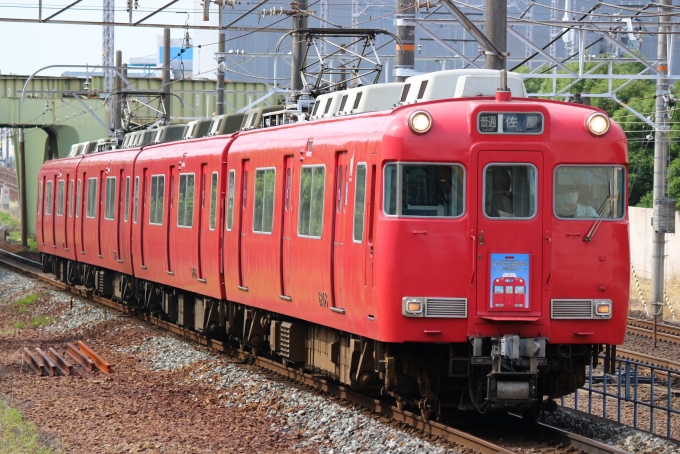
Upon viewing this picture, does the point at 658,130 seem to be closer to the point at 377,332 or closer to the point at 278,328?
the point at 278,328

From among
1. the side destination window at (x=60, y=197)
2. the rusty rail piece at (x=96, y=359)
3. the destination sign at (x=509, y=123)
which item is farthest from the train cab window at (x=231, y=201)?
the side destination window at (x=60, y=197)

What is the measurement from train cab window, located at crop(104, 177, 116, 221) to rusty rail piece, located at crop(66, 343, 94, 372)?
5.90m

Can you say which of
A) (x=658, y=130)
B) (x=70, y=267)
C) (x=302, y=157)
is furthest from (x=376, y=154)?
(x=70, y=267)

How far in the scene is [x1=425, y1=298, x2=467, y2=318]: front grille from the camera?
991 cm

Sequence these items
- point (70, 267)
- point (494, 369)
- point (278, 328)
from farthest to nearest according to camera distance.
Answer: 1. point (70, 267)
2. point (278, 328)
3. point (494, 369)

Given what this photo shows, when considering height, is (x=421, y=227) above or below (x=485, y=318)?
above

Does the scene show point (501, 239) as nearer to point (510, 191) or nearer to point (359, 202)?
point (510, 191)

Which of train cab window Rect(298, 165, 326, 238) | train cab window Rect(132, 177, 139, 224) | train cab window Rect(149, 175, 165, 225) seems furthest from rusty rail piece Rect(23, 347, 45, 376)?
train cab window Rect(132, 177, 139, 224)

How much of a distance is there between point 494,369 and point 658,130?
13636mm

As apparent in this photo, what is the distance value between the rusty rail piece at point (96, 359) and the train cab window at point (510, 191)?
689 cm

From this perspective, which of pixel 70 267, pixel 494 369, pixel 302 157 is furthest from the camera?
pixel 70 267

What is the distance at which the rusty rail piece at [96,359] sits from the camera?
50.0ft

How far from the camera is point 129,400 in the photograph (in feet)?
41.6

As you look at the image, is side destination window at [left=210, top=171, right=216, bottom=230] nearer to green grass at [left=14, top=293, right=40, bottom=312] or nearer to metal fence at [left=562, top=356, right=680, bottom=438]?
metal fence at [left=562, top=356, right=680, bottom=438]
